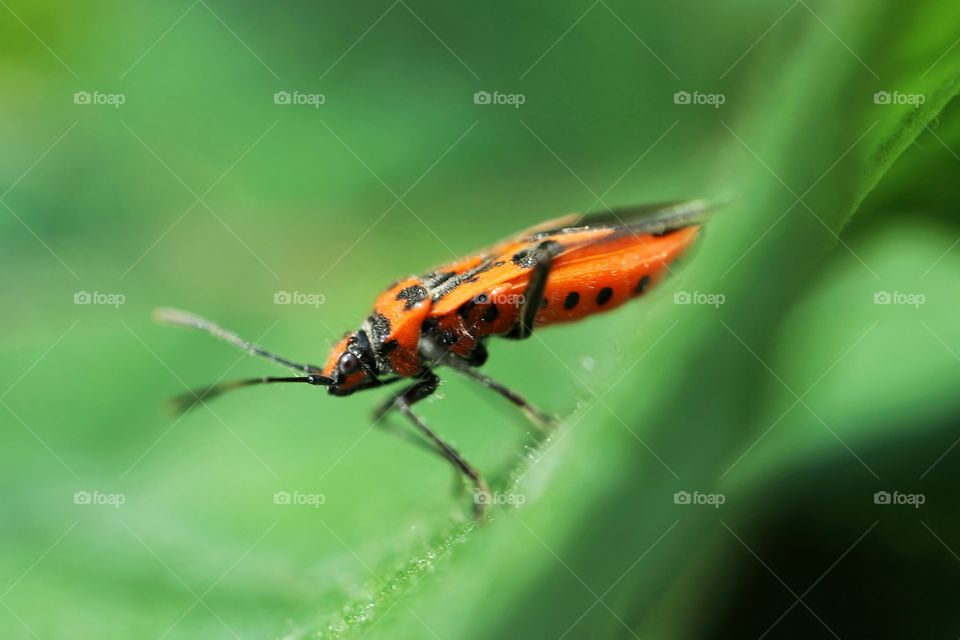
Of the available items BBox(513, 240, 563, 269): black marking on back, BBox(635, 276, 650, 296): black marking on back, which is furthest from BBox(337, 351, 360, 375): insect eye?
BBox(635, 276, 650, 296): black marking on back

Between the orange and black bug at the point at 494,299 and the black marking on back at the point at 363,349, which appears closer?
the orange and black bug at the point at 494,299

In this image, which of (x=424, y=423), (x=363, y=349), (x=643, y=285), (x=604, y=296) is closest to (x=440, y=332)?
(x=363, y=349)

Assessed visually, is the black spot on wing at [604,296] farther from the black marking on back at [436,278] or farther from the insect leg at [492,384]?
the black marking on back at [436,278]

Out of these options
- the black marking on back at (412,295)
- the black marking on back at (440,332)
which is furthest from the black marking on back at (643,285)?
the black marking on back at (412,295)

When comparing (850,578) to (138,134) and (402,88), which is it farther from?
(138,134)

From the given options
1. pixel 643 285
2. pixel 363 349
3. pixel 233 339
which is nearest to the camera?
pixel 643 285

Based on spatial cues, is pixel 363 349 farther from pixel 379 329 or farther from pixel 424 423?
pixel 424 423

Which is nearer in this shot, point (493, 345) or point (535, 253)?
point (535, 253)
